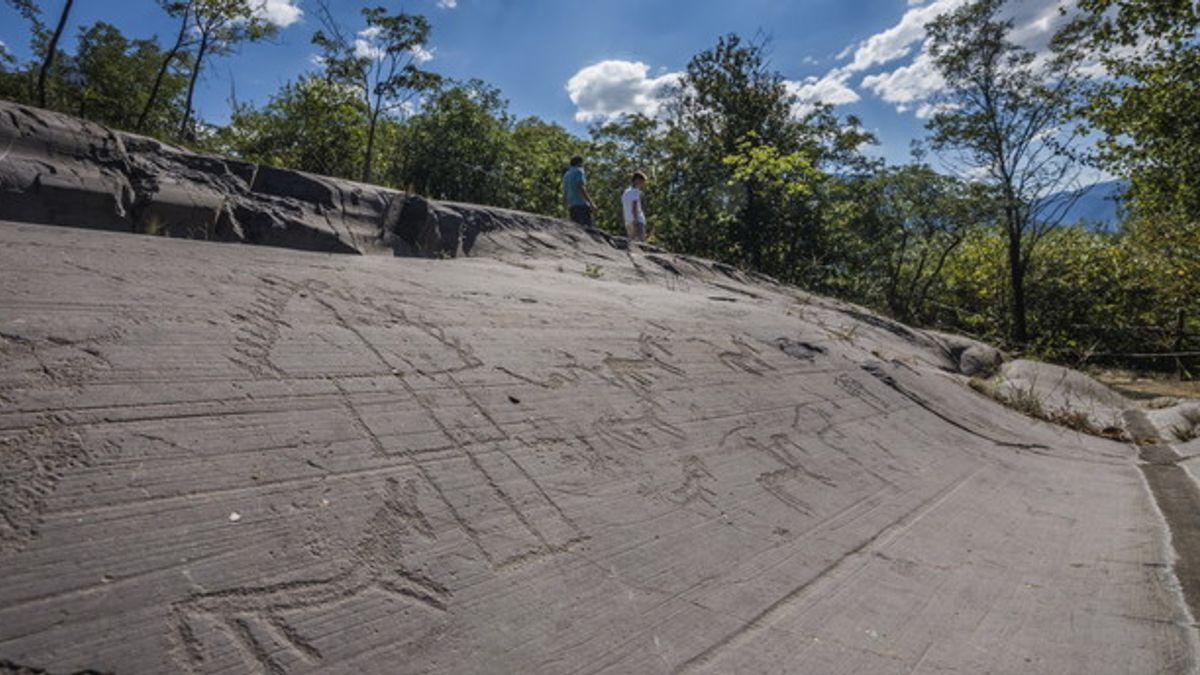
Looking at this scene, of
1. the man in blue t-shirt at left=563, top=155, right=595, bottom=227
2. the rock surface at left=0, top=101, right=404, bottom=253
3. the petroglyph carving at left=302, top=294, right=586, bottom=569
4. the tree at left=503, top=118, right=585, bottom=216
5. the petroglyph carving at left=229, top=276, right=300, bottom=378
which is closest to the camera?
the petroglyph carving at left=302, top=294, right=586, bottom=569

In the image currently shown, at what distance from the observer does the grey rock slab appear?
120cm

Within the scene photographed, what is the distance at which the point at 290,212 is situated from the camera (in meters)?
4.00

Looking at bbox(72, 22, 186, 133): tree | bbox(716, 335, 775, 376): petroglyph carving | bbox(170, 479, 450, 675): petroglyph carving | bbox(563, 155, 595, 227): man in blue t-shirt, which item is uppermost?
bbox(72, 22, 186, 133): tree

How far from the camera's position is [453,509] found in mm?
1637

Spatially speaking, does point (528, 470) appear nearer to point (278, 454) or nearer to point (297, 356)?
point (278, 454)

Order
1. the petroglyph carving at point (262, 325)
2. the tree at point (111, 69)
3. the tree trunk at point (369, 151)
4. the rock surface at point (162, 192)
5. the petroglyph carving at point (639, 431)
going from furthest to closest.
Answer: the tree at point (111, 69) → the tree trunk at point (369, 151) → the rock surface at point (162, 192) → the petroglyph carving at point (639, 431) → the petroglyph carving at point (262, 325)

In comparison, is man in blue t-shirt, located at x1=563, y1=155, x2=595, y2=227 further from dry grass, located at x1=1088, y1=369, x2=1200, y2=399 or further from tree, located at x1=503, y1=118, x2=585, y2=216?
dry grass, located at x1=1088, y1=369, x2=1200, y2=399

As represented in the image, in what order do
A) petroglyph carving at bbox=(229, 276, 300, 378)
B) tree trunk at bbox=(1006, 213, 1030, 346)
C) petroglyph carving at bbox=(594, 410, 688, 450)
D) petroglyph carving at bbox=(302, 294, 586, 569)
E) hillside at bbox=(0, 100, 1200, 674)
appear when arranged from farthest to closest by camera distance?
Answer: tree trunk at bbox=(1006, 213, 1030, 346)
petroglyph carving at bbox=(594, 410, 688, 450)
petroglyph carving at bbox=(229, 276, 300, 378)
petroglyph carving at bbox=(302, 294, 586, 569)
hillside at bbox=(0, 100, 1200, 674)

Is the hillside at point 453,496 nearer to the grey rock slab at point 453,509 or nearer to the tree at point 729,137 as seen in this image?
the grey rock slab at point 453,509

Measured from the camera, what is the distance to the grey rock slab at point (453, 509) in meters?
1.20

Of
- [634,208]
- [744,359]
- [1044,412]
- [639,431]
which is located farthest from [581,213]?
[639,431]

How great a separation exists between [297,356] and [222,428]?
0.47 meters

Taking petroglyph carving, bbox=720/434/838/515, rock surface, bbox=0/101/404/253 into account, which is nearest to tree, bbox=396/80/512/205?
rock surface, bbox=0/101/404/253

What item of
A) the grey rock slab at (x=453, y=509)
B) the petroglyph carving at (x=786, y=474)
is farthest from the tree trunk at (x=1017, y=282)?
the petroglyph carving at (x=786, y=474)
